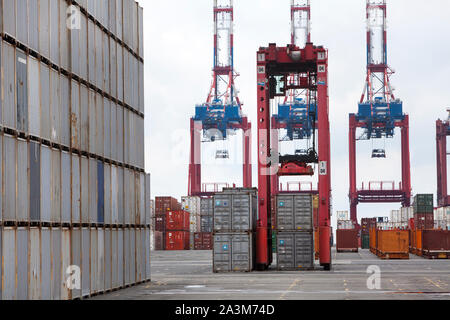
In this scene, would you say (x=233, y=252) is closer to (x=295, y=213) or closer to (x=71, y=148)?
(x=295, y=213)

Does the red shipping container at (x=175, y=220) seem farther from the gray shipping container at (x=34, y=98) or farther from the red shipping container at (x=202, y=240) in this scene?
the gray shipping container at (x=34, y=98)

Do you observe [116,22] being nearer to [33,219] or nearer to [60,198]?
[60,198]

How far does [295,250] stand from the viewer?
38.1 meters

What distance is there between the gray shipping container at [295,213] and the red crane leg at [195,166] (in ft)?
180

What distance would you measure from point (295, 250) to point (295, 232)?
89 cm

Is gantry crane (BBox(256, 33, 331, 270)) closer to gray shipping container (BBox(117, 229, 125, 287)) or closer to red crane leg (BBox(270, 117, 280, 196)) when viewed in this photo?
gray shipping container (BBox(117, 229, 125, 287))

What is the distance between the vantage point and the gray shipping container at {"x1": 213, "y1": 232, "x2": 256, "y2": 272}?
37.4 meters

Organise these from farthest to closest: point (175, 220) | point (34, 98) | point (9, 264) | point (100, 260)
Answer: point (175, 220), point (100, 260), point (34, 98), point (9, 264)

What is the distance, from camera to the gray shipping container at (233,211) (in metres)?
37.5

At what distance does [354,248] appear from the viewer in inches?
2830

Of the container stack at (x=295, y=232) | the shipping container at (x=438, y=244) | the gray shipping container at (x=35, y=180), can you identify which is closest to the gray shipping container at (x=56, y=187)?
the gray shipping container at (x=35, y=180)

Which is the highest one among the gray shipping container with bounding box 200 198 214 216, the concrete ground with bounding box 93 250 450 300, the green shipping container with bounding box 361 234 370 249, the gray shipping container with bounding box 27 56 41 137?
the gray shipping container with bounding box 27 56 41 137

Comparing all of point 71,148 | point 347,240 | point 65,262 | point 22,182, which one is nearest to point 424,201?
point 347,240

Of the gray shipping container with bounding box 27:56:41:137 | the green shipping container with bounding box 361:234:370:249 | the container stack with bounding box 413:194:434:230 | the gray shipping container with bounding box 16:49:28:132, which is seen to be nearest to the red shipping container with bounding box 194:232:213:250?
the green shipping container with bounding box 361:234:370:249
